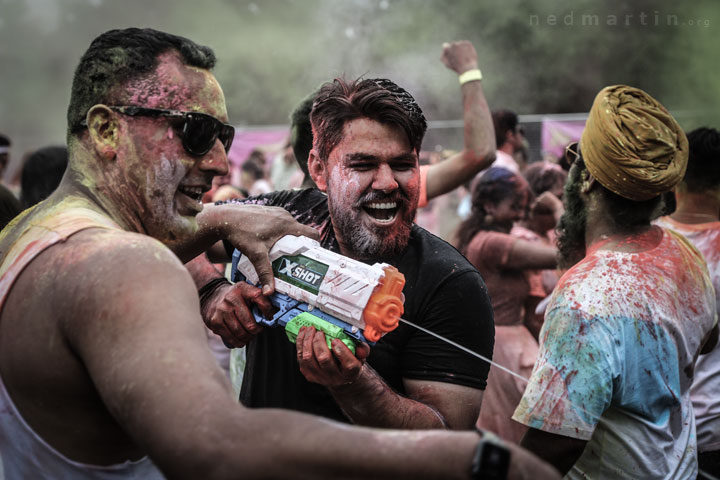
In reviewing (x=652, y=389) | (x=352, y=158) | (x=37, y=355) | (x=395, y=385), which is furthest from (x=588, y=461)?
(x=37, y=355)

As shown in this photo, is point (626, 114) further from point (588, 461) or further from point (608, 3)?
point (608, 3)

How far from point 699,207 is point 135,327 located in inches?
142

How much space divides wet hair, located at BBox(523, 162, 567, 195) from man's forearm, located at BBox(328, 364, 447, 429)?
4.17m

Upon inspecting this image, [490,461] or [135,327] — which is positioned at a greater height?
[135,327]

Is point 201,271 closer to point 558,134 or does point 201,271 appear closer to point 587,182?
point 587,182

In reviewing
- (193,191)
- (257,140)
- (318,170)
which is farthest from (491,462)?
(257,140)

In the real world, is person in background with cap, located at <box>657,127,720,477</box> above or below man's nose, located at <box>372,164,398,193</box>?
below

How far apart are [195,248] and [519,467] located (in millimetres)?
1754

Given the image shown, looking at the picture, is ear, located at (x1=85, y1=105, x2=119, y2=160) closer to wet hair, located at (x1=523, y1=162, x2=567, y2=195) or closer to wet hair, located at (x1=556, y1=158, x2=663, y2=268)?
wet hair, located at (x1=556, y1=158, x2=663, y2=268)

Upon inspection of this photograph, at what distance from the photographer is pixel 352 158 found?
2.51 meters

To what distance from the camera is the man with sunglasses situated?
3.84 ft

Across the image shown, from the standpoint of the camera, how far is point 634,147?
104 inches
